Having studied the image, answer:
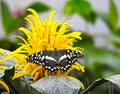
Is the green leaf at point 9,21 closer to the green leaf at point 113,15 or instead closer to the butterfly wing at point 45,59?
the green leaf at point 113,15

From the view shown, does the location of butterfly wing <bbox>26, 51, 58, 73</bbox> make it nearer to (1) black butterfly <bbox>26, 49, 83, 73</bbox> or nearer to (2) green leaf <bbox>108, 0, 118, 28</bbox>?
(1) black butterfly <bbox>26, 49, 83, 73</bbox>

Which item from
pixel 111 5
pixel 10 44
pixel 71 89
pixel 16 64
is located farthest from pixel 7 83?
pixel 10 44

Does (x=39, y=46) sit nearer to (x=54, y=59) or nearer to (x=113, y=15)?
(x=54, y=59)

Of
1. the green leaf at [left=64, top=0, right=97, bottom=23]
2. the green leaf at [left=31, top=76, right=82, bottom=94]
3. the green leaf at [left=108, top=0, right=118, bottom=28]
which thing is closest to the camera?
the green leaf at [left=31, top=76, right=82, bottom=94]

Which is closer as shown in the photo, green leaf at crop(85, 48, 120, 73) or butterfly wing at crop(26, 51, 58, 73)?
butterfly wing at crop(26, 51, 58, 73)

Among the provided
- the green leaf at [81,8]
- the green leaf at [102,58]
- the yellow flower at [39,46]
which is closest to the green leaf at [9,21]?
the green leaf at [81,8]

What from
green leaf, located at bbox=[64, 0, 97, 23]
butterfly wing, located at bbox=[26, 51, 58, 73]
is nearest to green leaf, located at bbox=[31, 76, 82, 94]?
butterfly wing, located at bbox=[26, 51, 58, 73]
